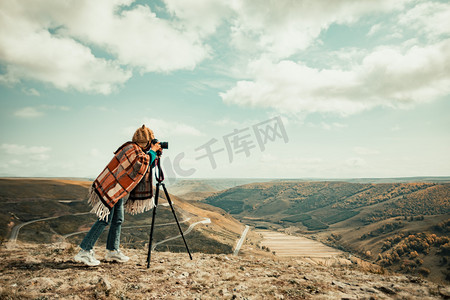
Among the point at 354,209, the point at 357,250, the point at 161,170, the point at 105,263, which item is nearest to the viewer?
the point at 105,263

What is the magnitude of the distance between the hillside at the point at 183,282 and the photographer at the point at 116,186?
417 mm

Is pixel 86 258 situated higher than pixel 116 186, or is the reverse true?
pixel 116 186

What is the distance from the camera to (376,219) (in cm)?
10200

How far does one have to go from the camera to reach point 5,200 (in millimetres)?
44188

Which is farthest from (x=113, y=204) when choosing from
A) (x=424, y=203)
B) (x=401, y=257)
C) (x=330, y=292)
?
(x=424, y=203)

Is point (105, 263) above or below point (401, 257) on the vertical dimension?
above

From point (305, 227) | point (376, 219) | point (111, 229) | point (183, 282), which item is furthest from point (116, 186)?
point (305, 227)

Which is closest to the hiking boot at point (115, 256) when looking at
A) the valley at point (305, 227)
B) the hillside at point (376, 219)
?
the valley at point (305, 227)

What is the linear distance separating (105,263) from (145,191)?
6.75 ft

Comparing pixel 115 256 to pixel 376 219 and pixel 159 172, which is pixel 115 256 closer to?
pixel 159 172

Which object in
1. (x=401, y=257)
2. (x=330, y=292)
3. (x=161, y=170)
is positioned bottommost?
(x=401, y=257)

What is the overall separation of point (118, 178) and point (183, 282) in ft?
9.33

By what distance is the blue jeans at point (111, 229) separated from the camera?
560cm

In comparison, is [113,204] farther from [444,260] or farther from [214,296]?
[444,260]
